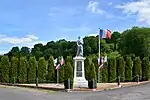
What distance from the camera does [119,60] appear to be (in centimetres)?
3403

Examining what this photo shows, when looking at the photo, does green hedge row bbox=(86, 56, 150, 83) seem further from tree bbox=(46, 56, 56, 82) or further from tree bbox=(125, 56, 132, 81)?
tree bbox=(46, 56, 56, 82)

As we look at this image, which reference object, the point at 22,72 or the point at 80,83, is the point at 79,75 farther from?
the point at 22,72

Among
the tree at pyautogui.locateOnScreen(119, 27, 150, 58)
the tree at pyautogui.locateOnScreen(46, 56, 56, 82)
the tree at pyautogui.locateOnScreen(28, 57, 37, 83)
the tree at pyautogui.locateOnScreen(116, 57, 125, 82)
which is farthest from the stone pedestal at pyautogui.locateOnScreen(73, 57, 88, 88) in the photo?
the tree at pyautogui.locateOnScreen(119, 27, 150, 58)

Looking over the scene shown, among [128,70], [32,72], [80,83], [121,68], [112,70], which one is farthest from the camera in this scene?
[128,70]

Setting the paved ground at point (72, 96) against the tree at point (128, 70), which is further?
the tree at point (128, 70)

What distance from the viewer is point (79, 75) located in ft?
84.9

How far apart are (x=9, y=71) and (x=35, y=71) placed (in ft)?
7.64

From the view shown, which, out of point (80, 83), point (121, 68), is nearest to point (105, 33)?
point (121, 68)

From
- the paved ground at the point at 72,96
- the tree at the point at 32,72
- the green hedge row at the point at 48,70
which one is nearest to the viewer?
the paved ground at the point at 72,96

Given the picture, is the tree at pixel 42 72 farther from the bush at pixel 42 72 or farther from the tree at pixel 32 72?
the tree at pixel 32 72

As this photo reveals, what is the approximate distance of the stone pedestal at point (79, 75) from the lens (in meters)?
25.3

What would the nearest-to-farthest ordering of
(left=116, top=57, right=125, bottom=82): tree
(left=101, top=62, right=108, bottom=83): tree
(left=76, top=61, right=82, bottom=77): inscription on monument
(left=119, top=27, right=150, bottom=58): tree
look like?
1. (left=76, top=61, right=82, bottom=77): inscription on monument
2. (left=101, top=62, right=108, bottom=83): tree
3. (left=116, top=57, right=125, bottom=82): tree
4. (left=119, top=27, right=150, bottom=58): tree

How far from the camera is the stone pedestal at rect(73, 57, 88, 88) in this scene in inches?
997

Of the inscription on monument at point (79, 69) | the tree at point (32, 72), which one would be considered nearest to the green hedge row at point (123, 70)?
the tree at point (32, 72)
